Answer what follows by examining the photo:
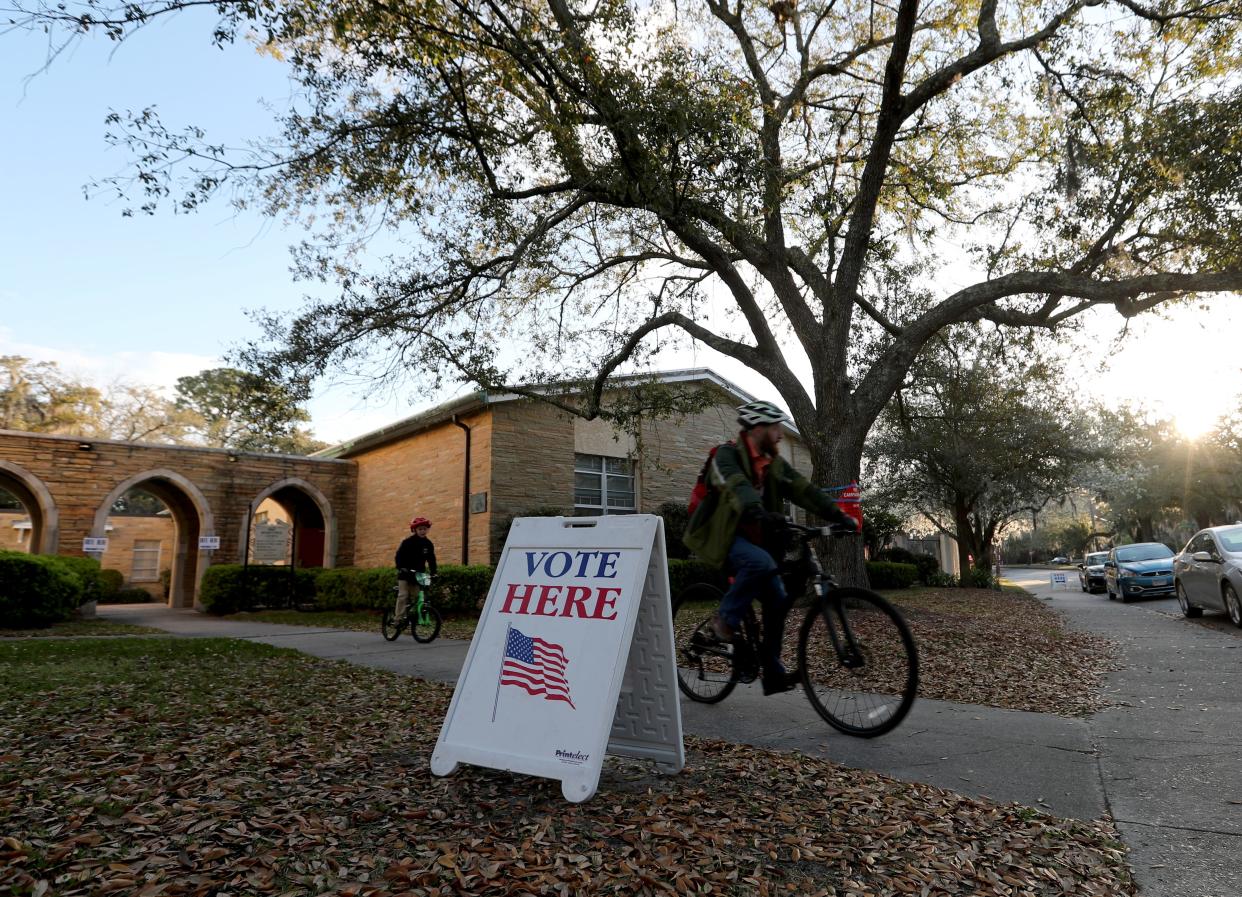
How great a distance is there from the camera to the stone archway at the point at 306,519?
20828 millimetres

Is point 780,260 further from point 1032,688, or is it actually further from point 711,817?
point 711,817

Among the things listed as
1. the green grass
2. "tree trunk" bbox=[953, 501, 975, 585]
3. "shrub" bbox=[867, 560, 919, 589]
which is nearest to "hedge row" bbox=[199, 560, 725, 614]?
the green grass

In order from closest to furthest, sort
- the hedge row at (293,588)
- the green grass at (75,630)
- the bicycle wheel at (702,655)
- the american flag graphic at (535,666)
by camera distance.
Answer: the american flag graphic at (535,666), the bicycle wheel at (702,655), the green grass at (75,630), the hedge row at (293,588)

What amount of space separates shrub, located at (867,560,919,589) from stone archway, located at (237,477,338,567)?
15.7 m

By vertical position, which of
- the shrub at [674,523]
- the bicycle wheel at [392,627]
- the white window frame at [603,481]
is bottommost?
the bicycle wheel at [392,627]

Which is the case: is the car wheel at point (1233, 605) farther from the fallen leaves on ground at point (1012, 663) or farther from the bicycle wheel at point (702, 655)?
the bicycle wheel at point (702, 655)

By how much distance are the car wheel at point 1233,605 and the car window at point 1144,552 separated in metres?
8.39

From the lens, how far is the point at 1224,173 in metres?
9.11

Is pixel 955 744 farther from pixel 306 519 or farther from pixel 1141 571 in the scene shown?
pixel 306 519

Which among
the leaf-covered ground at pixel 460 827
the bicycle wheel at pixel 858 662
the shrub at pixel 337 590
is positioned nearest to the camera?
the leaf-covered ground at pixel 460 827

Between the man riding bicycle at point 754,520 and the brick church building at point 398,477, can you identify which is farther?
the brick church building at point 398,477

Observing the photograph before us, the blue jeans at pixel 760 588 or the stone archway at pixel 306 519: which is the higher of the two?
the stone archway at pixel 306 519

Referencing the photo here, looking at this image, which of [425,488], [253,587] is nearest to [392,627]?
[425,488]

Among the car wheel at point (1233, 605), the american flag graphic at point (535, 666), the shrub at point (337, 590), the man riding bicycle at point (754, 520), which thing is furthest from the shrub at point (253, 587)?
the car wheel at point (1233, 605)
